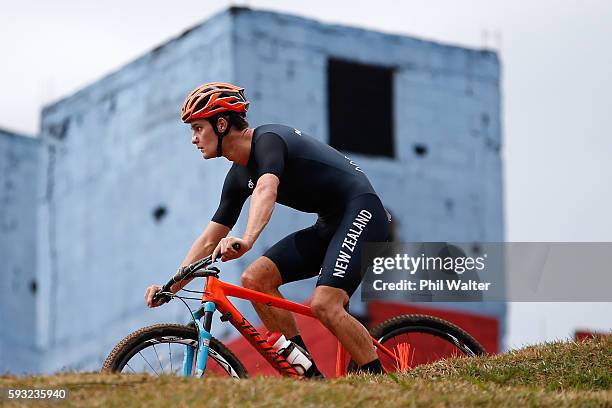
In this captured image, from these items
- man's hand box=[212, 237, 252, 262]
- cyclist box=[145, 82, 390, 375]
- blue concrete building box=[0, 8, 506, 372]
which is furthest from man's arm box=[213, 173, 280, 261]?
blue concrete building box=[0, 8, 506, 372]

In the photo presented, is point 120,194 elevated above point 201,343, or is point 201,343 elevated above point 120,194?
point 120,194

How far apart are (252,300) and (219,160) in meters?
22.5

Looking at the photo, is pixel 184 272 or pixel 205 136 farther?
pixel 205 136

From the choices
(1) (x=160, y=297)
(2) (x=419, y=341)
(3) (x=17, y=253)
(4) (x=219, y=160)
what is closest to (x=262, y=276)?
(1) (x=160, y=297)

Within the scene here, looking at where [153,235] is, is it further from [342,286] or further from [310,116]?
[342,286]

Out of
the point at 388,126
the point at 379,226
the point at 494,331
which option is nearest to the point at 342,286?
the point at 379,226

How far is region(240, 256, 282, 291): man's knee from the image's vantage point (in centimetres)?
1070

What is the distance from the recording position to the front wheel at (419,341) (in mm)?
11492

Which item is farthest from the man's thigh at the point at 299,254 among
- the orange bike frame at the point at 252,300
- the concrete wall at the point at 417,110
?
the concrete wall at the point at 417,110

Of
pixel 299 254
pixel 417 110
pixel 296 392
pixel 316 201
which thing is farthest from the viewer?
pixel 417 110

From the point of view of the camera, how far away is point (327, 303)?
10.4 meters

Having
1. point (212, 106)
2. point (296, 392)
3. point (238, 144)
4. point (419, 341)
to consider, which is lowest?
point (296, 392)

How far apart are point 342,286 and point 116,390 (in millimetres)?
2104

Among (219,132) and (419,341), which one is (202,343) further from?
(419,341)
